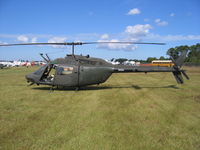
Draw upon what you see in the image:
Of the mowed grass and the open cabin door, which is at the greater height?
the open cabin door

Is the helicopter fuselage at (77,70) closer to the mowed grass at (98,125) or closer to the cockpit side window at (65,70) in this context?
the cockpit side window at (65,70)

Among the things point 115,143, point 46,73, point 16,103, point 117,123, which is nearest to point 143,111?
point 117,123

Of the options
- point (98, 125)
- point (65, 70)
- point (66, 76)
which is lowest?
point (98, 125)

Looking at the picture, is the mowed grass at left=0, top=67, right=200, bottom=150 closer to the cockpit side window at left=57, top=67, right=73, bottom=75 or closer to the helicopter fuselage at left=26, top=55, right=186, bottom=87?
the helicopter fuselage at left=26, top=55, right=186, bottom=87

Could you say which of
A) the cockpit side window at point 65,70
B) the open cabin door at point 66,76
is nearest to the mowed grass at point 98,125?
the open cabin door at point 66,76

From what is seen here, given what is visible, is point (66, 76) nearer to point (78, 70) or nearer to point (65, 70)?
point (65, 70)

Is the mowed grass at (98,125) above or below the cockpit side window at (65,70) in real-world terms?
below

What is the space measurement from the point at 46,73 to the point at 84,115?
22.9ft

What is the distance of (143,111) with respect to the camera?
6.97m

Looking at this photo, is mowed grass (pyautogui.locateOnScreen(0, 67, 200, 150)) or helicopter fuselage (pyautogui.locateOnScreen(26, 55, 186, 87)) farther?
helicopter fuselage (pyautogui.locateOnScreen(26, 55, 186, 87))

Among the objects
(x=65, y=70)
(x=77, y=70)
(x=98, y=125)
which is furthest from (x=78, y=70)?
(x=98, y=125)

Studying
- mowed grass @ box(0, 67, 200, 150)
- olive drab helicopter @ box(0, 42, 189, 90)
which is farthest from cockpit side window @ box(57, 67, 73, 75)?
mowed grass @ box(0, 67, 200, 150)

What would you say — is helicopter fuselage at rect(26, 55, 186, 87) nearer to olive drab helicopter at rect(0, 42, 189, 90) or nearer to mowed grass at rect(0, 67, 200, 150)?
olive drab helicopter at rect(0, 42, 189, 90)

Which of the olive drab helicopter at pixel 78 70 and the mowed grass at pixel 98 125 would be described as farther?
the olive drab helicopter at pixel 78 70
